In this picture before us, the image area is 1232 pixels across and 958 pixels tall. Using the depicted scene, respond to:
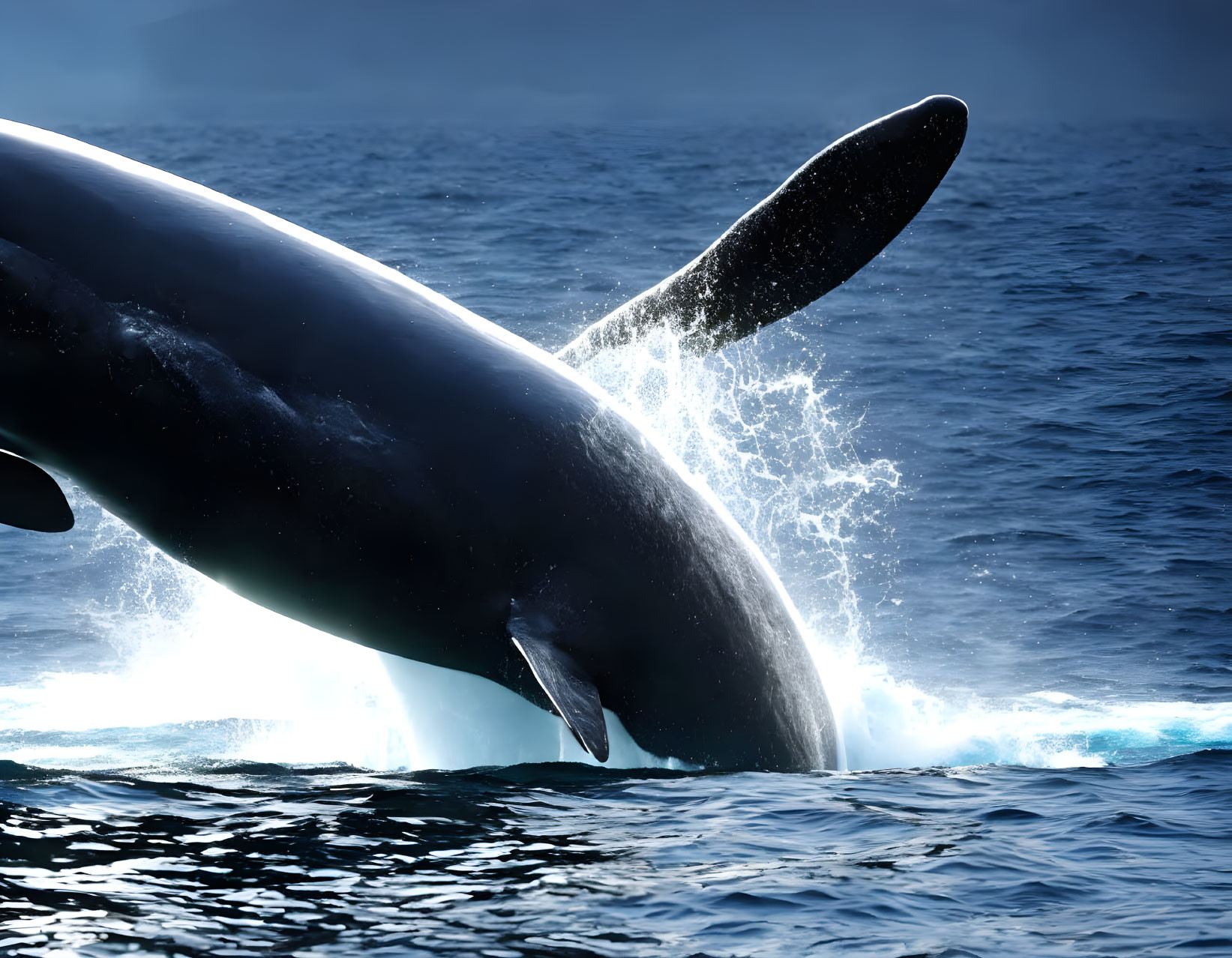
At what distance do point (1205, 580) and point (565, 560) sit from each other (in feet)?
67.2

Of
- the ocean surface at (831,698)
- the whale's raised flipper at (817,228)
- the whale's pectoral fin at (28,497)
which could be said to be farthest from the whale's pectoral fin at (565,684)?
the whale's raised flipper at (817,228)

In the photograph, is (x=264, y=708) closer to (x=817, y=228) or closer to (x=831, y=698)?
(x=831, y=698)

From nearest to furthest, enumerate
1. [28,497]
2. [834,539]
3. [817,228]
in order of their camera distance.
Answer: [28,497]
[817,228]
[834,539]

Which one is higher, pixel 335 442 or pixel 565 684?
pixel 335 442

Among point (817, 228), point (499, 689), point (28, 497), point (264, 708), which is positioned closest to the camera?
point (28, 497)

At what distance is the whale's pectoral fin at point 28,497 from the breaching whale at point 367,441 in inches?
0.6

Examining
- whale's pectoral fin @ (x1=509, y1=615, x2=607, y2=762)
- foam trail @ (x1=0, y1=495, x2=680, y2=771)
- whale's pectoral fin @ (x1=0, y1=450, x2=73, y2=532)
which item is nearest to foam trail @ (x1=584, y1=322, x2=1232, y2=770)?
foam trail @ (x1=0, y1=495, x2=680, y2=771)

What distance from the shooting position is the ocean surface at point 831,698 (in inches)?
314

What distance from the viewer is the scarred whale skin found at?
9094mm

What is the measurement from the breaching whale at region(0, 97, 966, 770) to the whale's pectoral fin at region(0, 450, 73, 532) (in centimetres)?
1

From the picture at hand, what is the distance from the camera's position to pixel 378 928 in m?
7.51

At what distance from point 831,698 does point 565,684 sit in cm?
419

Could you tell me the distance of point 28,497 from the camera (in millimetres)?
9664

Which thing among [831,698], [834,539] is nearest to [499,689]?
[831,698]
